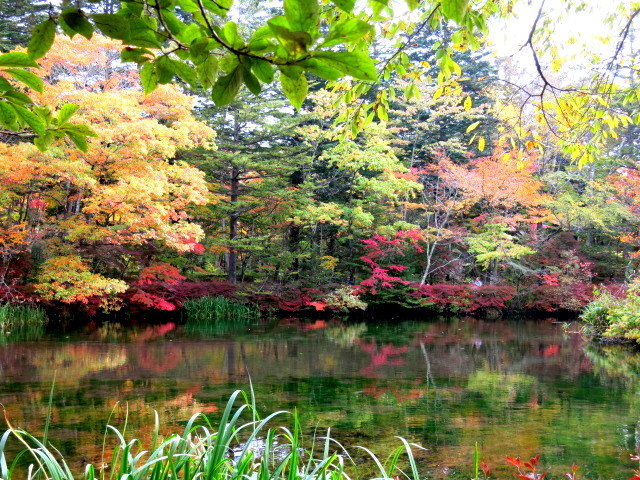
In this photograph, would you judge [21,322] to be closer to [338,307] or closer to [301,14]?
[338,307]

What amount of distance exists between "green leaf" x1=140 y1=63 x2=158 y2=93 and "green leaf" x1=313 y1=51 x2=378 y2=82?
35 centimetres

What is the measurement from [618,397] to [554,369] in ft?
4.75

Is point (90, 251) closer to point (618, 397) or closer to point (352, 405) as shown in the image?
point (352, 405)

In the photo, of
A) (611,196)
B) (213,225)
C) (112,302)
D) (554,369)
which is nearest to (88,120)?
(112,302)

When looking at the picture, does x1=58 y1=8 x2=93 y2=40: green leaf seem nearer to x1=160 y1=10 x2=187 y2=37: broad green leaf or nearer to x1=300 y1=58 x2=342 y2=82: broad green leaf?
x1=160 y1=10 x2=187 y2=37: broad green leaf

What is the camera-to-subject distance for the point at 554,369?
6410 mm

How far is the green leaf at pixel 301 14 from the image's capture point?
0.61m

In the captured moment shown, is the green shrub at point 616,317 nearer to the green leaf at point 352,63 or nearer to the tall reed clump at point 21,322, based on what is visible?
the green leaf at point 352,63

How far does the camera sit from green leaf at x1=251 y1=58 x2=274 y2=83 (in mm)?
703

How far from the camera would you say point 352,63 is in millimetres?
651

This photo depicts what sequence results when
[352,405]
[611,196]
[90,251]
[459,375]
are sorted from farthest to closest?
[611,196], [90,251], [459,375], [352,405]

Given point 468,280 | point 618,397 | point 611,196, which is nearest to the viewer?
point 618,397

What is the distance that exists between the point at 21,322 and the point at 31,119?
9.87 m

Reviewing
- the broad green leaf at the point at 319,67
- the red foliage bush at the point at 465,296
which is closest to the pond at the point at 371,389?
the broad green leaf at the point at 319,67
